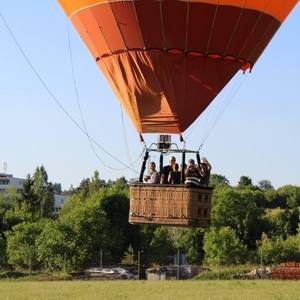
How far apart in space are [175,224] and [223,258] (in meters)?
34.5

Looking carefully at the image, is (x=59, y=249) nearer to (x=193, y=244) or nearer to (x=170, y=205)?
(x=193, y=244)

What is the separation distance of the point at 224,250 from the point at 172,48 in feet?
112

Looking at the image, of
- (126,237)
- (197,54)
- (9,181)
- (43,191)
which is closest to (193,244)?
(126,237)

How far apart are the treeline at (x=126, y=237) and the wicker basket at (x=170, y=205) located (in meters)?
27.6

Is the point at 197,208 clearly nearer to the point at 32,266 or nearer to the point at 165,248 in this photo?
the point at 32,266

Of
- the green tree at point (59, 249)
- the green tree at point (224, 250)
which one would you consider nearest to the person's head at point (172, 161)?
the green tree at point (59, 249)

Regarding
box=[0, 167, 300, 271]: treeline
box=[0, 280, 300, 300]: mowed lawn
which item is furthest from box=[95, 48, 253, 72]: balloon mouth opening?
box=[0, 167, 300, 271]: treeline

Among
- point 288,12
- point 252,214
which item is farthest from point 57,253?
point 288,12

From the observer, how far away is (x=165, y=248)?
169 feet

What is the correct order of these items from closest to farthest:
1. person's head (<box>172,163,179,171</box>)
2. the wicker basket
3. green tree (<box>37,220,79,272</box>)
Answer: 1. the wicker basket
2. person's head (<box>172,163,179,171</box>)
3. green tree (<box>37,220,79,272</box>)

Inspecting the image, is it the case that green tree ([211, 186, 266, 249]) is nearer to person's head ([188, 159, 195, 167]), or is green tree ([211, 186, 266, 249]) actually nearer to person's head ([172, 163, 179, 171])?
person's head ([172, 163, 179, 171])

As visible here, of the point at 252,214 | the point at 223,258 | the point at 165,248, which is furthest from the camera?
the point at 252,214

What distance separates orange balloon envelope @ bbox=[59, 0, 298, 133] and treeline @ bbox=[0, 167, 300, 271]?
87.5 ft

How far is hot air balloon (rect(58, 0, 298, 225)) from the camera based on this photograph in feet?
48.9
